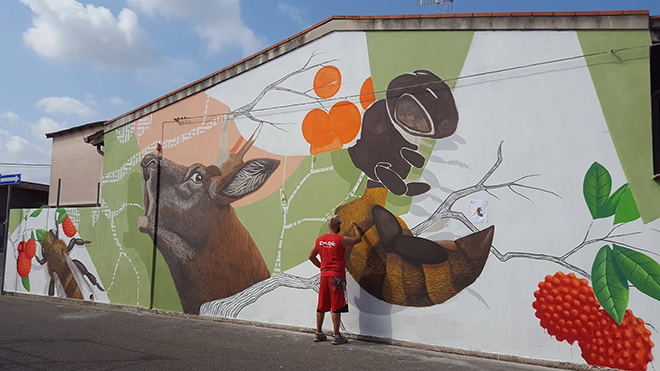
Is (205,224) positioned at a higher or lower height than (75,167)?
lower

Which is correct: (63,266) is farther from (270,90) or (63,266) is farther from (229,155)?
(270,90)

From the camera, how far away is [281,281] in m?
8.13

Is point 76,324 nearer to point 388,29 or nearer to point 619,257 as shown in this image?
point 388,29

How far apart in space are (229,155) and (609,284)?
6.20 metres

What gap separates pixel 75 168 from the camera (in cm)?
1562

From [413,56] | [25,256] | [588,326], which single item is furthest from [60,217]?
[588,326]

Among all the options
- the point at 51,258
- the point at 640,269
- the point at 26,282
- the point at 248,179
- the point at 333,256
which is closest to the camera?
the point at 640,269

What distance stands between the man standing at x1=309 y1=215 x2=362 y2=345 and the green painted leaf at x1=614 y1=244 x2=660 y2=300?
10.7 ft

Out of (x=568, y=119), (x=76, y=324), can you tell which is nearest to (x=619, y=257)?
(x=568, y=119)

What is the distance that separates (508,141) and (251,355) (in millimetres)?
4318

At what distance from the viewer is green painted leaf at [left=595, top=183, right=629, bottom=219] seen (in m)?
5.90

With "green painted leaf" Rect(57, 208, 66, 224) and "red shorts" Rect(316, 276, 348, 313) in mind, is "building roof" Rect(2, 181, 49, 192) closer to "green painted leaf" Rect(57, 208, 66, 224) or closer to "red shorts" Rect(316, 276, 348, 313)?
"green painted leaf" Rect(57, 208, 66, 224)

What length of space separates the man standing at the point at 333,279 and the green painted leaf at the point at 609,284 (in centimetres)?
304

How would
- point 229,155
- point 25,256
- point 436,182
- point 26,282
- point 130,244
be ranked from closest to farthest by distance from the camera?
1. point 436,182
2. point 229,155
3. point 130,244
4. point 26,282
5. point 25,256
